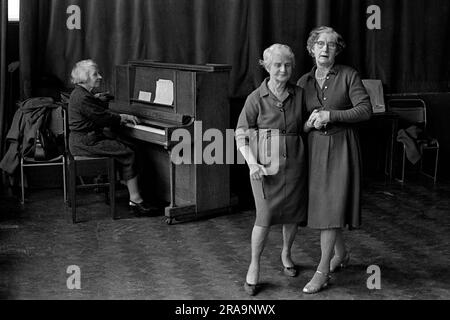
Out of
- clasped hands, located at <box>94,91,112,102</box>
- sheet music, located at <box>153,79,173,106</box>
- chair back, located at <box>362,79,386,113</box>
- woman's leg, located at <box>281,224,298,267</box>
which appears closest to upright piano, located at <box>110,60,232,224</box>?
sheet music, located at <box>153,79,173,106</box>

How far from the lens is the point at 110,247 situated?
5.08 m

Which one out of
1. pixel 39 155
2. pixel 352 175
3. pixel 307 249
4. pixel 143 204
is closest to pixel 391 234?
pixel 307 249

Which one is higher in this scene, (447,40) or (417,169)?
(447,40)

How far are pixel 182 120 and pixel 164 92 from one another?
45 cm

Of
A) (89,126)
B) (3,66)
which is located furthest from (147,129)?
(3,66)

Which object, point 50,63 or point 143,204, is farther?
point 50,63

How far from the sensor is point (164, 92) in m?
6.00

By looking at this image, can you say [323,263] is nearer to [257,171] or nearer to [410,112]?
[257,171]

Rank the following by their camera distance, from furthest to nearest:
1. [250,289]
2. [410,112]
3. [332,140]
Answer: [410,112] < [250,289] < [332,140]

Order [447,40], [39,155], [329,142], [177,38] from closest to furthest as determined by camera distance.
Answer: [329,142] → [39,155] → [177,38] → [447,40]

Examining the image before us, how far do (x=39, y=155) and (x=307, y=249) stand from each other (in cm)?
262

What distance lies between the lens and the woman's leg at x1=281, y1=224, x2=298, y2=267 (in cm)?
434

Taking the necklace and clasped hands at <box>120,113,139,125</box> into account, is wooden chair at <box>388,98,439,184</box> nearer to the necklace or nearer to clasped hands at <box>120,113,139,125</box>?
clasped hands at <box>120,113,139,125</box>

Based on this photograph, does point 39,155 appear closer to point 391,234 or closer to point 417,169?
point 391,234
